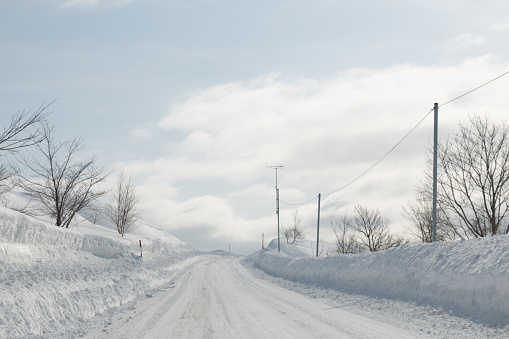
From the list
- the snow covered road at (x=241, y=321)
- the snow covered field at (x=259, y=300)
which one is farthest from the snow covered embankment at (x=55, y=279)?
the snow covered road at (x=241, y=321)

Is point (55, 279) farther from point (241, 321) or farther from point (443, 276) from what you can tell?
point (443, 276)

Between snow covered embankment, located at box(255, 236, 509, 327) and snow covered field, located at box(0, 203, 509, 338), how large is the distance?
3 cm

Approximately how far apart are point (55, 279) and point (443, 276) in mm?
11630

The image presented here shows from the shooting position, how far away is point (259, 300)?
14.7 meters

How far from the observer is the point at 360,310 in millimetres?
12758

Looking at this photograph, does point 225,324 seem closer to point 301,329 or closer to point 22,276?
point 301,329

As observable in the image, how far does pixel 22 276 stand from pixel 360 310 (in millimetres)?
10003

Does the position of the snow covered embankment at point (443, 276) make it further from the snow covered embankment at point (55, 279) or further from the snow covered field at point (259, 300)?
the snow covered embankment at point (55, 279)

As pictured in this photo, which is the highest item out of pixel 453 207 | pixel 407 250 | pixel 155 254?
pixel 453 207

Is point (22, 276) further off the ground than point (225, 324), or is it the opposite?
point (22, 276)

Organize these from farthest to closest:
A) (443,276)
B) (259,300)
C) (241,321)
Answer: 1. (259,300)
2. (443,276)
3. (241,321)

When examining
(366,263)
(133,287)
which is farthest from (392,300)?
(133,287)

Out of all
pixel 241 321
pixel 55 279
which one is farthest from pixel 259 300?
pixel 55 279

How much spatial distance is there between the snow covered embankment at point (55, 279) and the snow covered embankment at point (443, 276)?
373 inches
